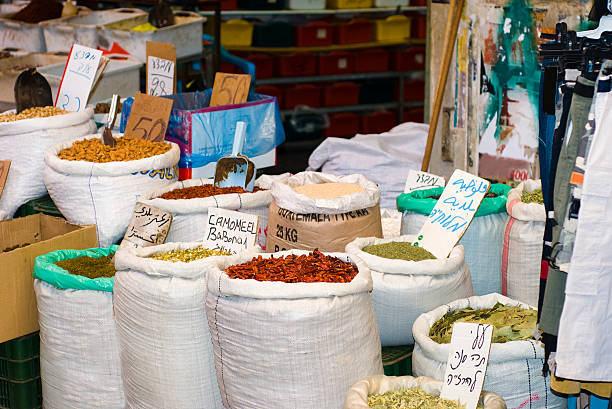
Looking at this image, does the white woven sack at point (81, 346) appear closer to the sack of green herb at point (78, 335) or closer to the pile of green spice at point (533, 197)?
the sack of green herb at point (78, 335)

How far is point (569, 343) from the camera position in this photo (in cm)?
149

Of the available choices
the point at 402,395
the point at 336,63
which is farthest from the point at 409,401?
the point at 336,63

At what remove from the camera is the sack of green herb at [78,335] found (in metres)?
2.04

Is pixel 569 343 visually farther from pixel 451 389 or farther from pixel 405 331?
pixel 405 331

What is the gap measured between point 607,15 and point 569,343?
65 centimetres

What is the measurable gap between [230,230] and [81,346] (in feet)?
1.66

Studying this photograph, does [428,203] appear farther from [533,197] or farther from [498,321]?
[498,321]

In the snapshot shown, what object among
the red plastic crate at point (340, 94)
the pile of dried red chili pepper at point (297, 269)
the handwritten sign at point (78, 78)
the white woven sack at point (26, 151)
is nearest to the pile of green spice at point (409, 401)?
the pile of dried red chili pepper at point (297, 269)

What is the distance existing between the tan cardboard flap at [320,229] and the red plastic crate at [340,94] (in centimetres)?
499

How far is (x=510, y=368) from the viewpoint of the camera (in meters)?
1.72

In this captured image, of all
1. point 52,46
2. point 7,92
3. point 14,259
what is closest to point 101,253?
point 14,259

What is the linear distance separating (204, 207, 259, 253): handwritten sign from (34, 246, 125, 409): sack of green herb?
287mm

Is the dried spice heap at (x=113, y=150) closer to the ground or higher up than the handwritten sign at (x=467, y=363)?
higher up

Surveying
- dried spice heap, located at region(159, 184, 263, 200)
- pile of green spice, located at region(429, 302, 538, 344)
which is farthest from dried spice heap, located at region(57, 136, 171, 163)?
pile of green spice, located at region(429, 302, 538, 344)
